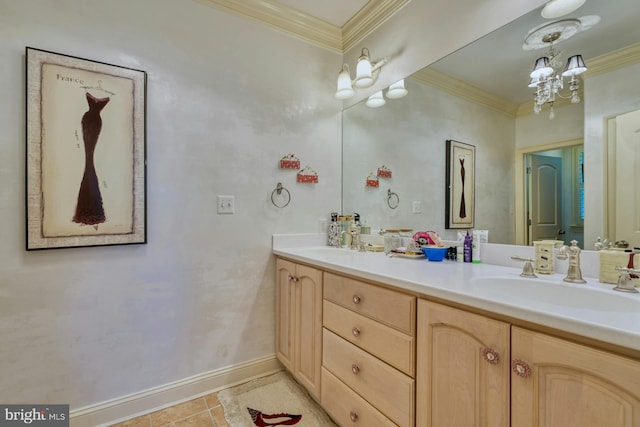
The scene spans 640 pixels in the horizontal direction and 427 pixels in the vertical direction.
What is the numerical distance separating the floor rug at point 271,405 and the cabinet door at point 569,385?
1078mm

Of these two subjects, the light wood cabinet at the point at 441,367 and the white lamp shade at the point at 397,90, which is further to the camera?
the white lamp shade at the point at 397,90

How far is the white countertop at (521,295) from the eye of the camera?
2.02 ft

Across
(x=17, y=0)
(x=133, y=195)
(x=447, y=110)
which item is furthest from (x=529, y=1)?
(x=17, y=0)

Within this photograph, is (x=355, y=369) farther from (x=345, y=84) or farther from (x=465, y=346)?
(x=345, y=84)

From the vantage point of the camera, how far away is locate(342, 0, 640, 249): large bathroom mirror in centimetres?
107

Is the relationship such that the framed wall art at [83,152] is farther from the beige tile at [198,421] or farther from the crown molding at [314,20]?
the beige tile at [198,421]

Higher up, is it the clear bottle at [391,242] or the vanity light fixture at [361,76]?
the vanity light fixture at [361,76]

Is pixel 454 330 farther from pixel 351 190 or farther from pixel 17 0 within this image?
pixel 17 0

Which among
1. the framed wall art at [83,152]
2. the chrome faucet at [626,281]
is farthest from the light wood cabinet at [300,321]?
the chrome faucet at [626,281]

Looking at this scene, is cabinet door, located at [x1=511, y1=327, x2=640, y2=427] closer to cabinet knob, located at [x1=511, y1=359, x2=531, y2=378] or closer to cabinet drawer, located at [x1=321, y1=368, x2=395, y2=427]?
cabinet knob, located at [x1=511, y1=359, x2=531, y2=378]

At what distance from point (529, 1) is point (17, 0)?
2.26m

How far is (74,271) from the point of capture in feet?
4.64

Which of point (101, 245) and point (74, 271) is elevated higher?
point (101, 245)

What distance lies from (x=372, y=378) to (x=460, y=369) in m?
0.42
